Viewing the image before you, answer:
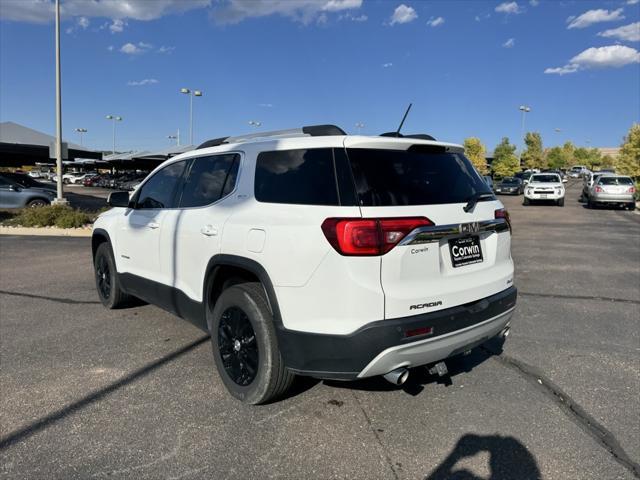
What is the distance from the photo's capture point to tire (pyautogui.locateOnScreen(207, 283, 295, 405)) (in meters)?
3.18

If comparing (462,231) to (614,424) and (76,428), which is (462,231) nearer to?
(614,424)

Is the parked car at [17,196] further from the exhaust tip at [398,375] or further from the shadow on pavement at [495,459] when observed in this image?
the shadow on pavement at [495,459]

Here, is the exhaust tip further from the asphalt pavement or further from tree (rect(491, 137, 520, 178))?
tree (rect(491, 137, 520, 178))

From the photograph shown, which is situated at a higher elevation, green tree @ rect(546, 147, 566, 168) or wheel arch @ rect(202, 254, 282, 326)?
green tree @ rect(546, 147, 566, 168)

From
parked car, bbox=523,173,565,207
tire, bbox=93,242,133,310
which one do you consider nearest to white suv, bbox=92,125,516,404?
tire, bbox=93,242,133,310

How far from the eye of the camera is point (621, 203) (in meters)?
23.5

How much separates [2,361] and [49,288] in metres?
2.90

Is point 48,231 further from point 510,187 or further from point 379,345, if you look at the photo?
point 510,187

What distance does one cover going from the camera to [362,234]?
2.74 metres

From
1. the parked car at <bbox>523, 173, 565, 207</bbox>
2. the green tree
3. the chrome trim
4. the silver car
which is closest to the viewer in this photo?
the chrome trim

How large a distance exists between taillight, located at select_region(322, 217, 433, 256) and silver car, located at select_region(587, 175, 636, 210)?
2447 centimetres

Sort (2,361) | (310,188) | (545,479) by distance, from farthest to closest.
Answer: (2,361) < (310,188) < (545,479)

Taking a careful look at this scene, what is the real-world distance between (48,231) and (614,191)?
76.4 ft

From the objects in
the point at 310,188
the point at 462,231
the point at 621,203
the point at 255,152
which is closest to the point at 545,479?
the point at 462,231
